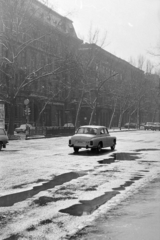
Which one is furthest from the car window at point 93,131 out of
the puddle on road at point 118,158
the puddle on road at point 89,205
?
the puddle on road at point 89,205

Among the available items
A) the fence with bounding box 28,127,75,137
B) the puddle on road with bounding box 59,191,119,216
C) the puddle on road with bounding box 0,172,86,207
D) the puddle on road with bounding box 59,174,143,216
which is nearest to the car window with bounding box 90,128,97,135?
the puddle on road with bounding box 0,172,86,207

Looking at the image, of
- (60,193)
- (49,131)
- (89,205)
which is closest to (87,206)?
(89,205)

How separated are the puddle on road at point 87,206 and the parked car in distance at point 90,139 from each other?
11.5 metres

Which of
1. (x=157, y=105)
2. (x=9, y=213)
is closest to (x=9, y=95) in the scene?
(x=9, y=213)

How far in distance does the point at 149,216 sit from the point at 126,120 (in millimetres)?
99111

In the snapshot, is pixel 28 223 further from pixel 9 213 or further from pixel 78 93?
pixel 78 93

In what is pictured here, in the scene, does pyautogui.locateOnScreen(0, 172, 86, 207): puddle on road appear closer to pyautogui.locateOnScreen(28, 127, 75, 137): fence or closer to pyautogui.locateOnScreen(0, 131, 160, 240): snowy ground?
pyautogui.locateOnScreen(0, 131, 160, 240): snowy ground

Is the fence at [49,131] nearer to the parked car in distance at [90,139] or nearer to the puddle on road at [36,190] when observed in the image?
the parked car in distance at [90,139]

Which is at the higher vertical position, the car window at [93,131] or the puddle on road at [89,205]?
the car window at [93,131]

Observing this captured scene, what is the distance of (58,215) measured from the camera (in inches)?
265

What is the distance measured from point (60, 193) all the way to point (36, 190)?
703 millimetres

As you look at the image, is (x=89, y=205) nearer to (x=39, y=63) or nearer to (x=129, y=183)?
(x=129, y=183)

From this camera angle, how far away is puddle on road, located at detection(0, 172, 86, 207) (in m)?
7.89

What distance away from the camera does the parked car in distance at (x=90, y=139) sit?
2031 centimetres
